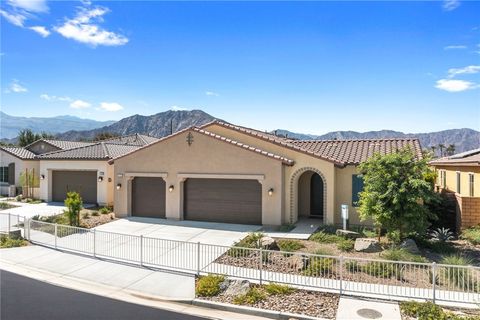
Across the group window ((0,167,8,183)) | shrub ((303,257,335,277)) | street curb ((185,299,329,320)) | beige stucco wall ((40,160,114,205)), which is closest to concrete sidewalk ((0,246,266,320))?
street curb ((185,299,329,320))

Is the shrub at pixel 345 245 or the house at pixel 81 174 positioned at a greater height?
the house at pixel 81 174

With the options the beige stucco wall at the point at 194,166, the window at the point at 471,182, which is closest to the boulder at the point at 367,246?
the beige stucco wall at the point at 194,166

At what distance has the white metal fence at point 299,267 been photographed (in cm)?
1003

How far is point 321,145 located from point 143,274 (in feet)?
46.4

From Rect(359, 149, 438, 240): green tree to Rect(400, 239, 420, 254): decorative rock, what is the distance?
603 mm

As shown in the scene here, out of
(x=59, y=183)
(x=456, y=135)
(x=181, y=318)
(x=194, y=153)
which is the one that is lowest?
(x=181, y=318)

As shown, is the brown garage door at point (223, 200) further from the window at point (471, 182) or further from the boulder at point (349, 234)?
the window at point (471, 182)

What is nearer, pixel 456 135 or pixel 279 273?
pixel 279 273

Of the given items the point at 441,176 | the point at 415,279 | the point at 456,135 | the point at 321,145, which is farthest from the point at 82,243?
the point at 456,135

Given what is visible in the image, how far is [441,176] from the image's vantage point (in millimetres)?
26984

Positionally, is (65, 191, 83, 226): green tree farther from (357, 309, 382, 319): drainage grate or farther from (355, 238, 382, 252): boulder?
(357, 309, 382, 319): drainage grate

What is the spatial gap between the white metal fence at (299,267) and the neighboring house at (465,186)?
6.86 meters

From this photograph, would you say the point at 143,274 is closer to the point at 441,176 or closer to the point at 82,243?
the point at 82,243

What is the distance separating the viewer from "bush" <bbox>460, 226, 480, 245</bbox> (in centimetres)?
1526
